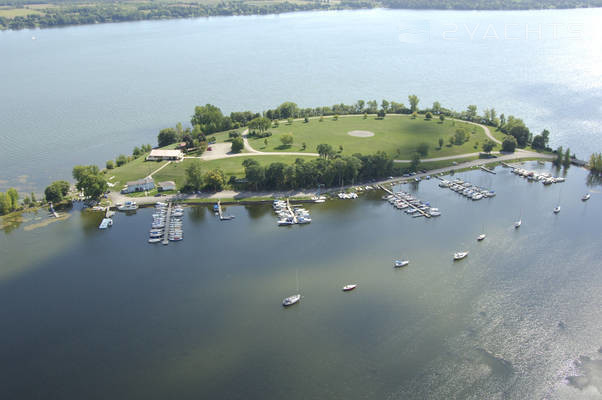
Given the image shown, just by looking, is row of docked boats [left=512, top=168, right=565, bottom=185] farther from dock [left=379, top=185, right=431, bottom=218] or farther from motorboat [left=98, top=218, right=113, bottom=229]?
motorboat [left=98, top=218, right=113, bottom=229]

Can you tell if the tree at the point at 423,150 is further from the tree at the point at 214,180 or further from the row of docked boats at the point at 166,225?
the row of docked boats at the point at 166,225

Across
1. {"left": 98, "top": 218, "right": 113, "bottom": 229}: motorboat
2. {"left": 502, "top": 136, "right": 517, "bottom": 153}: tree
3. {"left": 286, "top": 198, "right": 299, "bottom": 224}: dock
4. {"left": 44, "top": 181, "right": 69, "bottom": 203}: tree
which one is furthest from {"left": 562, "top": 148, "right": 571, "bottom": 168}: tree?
{"left": 44, "top": 181, "right": 69, "bottom": 203}: tree

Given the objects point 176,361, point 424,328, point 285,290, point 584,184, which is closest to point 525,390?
point 424,328

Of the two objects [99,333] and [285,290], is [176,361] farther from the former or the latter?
[285,290]

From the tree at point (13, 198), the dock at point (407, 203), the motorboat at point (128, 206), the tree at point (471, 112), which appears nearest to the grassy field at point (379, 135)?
the tree at point (471, 112)

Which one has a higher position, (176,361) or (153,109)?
(153,109)

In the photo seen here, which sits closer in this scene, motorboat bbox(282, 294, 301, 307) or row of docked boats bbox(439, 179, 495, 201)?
motorboat bbox(282, 294, 301, 307)

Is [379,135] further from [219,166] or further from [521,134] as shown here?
[219,166]
